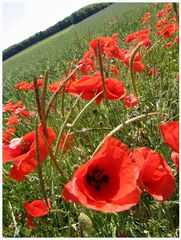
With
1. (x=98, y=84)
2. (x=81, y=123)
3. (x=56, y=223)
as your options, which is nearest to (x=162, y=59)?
(x=81, y=123)

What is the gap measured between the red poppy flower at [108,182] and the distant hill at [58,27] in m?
19.9

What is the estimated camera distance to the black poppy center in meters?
0.73

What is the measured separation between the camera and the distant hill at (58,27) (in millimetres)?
21812

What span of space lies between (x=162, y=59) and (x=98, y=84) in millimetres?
1638

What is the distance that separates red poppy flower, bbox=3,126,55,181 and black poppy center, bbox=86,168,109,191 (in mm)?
108

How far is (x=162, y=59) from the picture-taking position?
2576 millimetres

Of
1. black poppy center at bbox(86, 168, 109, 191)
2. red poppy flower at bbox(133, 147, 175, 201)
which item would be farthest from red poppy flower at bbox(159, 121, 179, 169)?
black poppy center at bbox(86, 168, 109, 191)

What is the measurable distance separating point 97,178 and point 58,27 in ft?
93.0

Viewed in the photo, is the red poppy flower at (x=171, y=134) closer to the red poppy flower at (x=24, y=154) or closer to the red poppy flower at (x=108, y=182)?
the red poppy flower at (x=108, y=182)

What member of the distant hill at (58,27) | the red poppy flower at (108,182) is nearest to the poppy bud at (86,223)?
the red poppy flower at (108,182)

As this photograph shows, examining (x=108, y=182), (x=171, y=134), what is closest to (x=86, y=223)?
(x=108, y=182)

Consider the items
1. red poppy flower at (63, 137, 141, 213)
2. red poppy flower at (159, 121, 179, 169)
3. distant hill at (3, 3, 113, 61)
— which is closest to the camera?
red poppy flower at (63, 137, 141, 213)

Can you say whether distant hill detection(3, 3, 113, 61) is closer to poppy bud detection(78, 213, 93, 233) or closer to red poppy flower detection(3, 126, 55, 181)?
red poppy flower detection(3, 126, 55, 181)

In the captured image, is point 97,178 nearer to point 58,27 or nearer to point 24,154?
point 24,154
